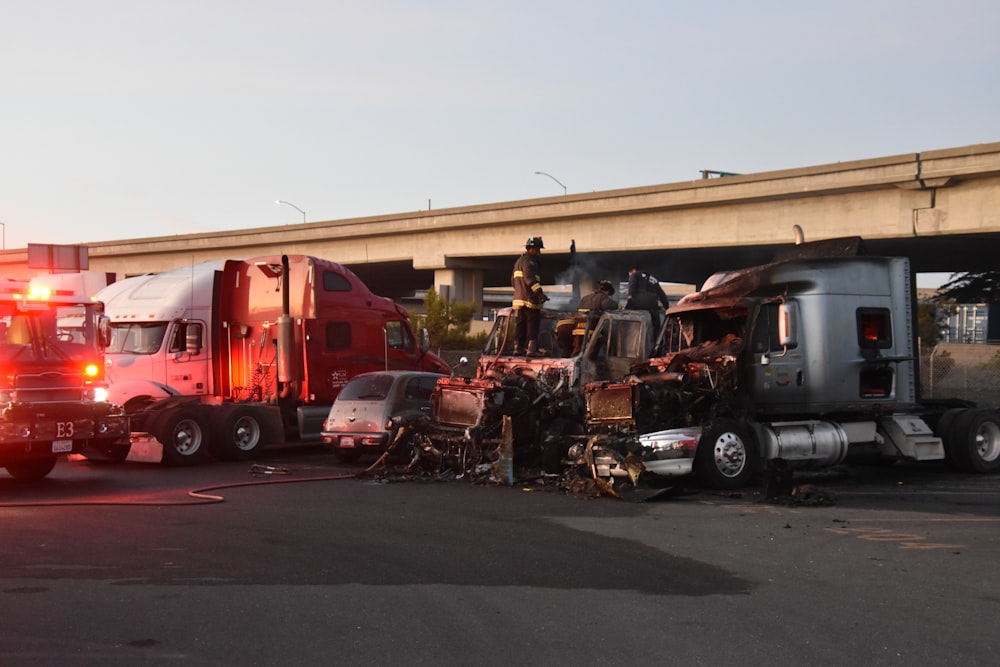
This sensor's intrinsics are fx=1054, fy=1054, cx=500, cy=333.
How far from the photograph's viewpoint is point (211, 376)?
20281 millimetres

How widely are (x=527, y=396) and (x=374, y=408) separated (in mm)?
3126

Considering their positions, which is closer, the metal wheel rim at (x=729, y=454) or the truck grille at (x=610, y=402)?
the metal wheel rim at (x=729, y=454)

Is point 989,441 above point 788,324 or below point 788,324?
below

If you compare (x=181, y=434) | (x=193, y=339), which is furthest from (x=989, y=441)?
(x=193, y=339)

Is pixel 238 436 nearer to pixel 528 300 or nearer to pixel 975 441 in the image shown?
pixel 528 300

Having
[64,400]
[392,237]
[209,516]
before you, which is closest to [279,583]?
[209,516]

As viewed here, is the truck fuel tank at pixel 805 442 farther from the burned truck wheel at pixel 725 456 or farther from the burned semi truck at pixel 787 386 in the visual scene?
the burned truck wheel at pixel 725 456

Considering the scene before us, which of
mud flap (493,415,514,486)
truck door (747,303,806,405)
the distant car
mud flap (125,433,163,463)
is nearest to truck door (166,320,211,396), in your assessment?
mud flap (125,433,163,463)

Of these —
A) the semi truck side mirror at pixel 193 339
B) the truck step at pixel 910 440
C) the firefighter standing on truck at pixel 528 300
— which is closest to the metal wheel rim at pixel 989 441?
the truck step at pixel 910 440

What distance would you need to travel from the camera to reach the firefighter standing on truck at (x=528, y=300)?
50.3 ft

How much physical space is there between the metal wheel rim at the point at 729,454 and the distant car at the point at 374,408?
502cm

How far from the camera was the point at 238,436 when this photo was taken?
18.0 meters

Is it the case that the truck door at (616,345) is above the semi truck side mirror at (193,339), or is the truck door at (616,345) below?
below

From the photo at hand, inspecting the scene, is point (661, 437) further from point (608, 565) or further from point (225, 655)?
point (225, 655)
